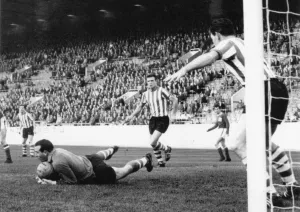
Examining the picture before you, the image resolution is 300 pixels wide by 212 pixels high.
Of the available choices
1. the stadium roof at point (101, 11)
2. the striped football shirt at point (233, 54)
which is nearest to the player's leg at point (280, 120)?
the striped football shirt at point (233, 54)

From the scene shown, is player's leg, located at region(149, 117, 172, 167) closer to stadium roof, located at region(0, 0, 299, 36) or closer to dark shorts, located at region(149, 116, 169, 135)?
dark shorts, located at region(149, 116, 169, 135)

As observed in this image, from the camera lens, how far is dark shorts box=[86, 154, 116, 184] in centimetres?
640

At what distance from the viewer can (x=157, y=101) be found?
10.1 m

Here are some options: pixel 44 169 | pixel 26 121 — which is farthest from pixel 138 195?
pixel 26 121

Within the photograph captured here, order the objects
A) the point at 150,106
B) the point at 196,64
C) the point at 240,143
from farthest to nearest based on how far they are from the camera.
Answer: the point at 150,106, the point at 240,143, the point at 196,64

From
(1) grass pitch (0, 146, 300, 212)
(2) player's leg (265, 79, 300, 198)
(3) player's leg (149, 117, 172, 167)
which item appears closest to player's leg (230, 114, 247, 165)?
(2) player's leg (265, 79, 300, 198)

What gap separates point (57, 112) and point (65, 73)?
4.52 metres

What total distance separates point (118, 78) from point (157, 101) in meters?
16.6

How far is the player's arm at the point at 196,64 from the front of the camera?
420cm

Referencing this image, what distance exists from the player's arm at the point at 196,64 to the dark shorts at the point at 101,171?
245 centimetres

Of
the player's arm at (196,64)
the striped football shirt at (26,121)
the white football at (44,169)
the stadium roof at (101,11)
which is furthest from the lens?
the stadium roof at (101,11)

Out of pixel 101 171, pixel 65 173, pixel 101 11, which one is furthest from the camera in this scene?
pixel 101 11

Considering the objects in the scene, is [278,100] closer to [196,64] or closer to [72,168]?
[196,64]

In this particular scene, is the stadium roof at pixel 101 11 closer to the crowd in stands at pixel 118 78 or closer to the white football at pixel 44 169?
the crowd in stands at pixel 118 78
